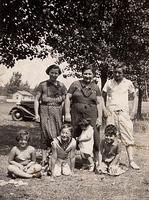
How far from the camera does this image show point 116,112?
807cm

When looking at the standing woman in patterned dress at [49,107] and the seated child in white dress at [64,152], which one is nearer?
the seated child in white dress at [64,152]

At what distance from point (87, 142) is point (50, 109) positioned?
1.02 meters

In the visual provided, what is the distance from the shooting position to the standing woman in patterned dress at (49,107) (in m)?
7.82

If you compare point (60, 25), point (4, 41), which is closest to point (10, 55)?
point (4, 41)

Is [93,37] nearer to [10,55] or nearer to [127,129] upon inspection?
[10,55]

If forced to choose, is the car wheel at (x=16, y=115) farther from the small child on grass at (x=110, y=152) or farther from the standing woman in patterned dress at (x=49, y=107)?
the small child on grass at (x=110, y=152)

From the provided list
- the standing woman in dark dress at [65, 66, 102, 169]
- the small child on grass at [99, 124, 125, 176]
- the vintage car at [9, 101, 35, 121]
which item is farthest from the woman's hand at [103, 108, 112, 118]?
the vintage car at [9, 101, 35, 121]

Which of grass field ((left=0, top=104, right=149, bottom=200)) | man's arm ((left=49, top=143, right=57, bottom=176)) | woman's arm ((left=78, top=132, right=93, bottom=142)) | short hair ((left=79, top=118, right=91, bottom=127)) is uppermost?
short hair ((left=79, top=118, right=91, bottom=127))

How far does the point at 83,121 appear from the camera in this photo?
7746 mm

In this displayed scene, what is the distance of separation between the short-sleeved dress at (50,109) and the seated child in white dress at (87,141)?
20.6 inches

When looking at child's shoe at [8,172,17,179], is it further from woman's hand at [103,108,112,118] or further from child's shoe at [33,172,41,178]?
woman's hand at [103,108,112,118]

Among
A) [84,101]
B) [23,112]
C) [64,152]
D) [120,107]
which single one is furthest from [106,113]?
[23,112]

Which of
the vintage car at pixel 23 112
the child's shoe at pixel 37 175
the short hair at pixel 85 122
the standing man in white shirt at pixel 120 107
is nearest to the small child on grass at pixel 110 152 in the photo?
the standing man in white shirt at pixel 120 107

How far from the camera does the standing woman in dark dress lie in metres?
7.68
